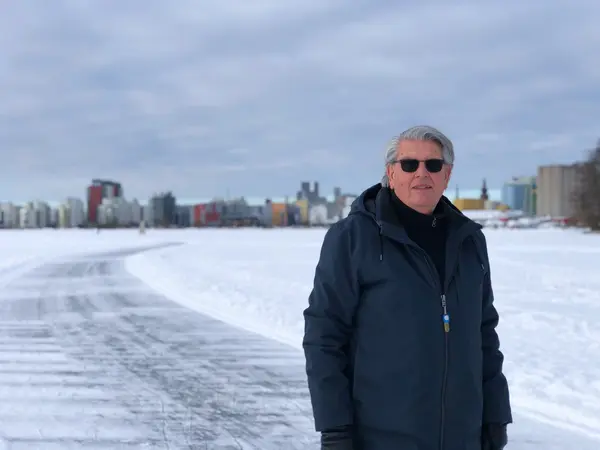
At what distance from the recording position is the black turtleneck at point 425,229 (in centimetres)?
254

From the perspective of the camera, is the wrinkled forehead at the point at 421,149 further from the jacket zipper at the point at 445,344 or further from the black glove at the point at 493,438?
the black glove at the point at 493,438

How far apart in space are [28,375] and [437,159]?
251 inches

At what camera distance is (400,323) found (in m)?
2.43

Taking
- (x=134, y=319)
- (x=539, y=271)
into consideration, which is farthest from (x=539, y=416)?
(x=539, y=271)

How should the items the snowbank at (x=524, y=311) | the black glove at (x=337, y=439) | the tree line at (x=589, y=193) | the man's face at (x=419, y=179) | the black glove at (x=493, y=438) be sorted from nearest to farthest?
1. the black glove at (x=337, y=439)
2. the man's face at (x=419, y=179)
3. the black glove at (x=493, y=438)
4. the snowbank at (x=524, y=311)
5. the tree line at (x=589, y=193)

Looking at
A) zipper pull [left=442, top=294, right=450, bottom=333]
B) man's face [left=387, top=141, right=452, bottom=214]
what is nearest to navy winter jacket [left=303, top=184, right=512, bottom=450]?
zipper pull [left=442, top=294, right=450, bottom=333]

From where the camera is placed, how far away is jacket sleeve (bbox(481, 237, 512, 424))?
2.71 meters

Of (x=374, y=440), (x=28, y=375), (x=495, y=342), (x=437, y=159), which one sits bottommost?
(x=28, y=375)

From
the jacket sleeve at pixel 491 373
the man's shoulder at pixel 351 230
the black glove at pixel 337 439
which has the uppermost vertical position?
the man's shoulder at pixel 351 230

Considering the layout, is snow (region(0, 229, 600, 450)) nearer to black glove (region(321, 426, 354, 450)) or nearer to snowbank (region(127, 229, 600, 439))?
snowbank (region(127, 229, 600, 439))

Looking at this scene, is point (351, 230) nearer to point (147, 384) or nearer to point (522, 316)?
point (147, 384)

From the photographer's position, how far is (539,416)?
18.9 feet

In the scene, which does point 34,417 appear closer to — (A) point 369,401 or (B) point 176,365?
(B) point 176,365

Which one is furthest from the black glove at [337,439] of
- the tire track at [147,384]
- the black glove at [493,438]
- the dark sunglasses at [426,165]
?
the tire track at [147,384]
